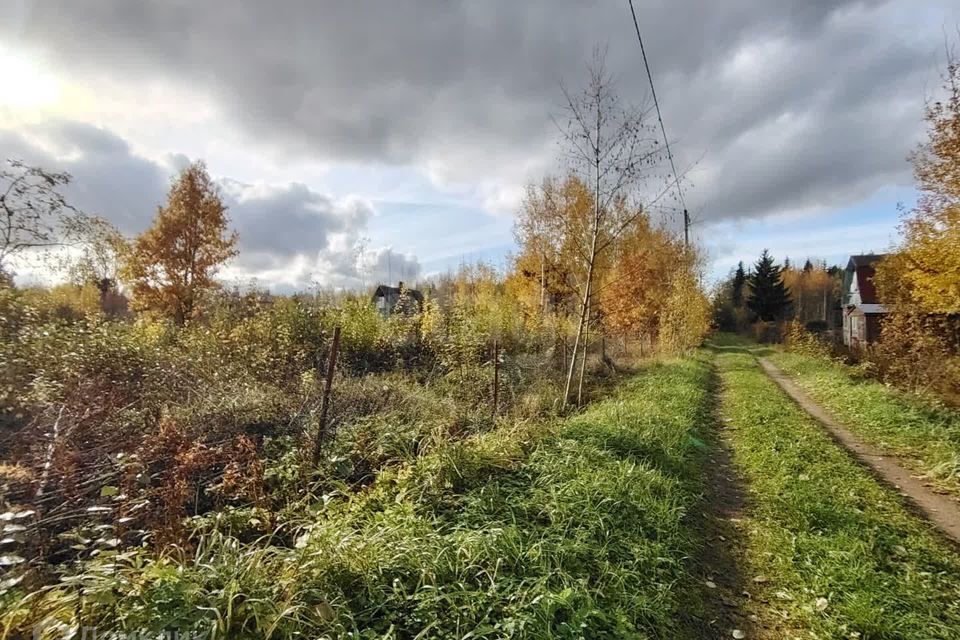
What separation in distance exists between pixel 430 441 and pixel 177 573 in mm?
2998

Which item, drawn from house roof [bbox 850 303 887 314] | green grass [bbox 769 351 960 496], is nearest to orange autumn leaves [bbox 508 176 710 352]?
green grass [bbox 769 351 960 496]

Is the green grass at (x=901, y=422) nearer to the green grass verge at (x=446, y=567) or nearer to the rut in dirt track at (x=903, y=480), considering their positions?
the rut in dirt track at (x=903, y=480)

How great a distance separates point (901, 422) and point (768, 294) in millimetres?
44436

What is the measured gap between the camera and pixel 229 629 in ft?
6.77

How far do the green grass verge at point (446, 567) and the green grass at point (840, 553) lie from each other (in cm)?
61

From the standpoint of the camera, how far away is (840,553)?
3.26 metres

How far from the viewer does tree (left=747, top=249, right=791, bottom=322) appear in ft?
144

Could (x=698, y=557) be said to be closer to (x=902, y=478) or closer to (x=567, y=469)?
(x=567, y=469)

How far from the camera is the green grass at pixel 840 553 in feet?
8.63

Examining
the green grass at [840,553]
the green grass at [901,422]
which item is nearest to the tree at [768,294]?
the green grass at [901,422]

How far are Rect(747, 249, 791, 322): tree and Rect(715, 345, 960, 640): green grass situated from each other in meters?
46.3

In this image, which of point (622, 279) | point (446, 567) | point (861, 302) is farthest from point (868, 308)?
point (446, 567)

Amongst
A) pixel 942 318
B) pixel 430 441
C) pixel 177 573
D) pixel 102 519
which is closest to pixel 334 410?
pixel 430 441

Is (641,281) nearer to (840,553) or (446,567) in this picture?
(840,553)
